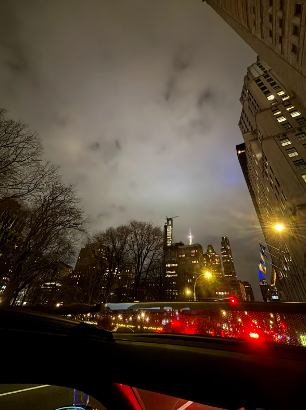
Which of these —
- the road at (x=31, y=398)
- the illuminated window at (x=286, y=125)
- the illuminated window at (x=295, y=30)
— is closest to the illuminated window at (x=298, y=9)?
the illuminated window at (x=295, y=30)

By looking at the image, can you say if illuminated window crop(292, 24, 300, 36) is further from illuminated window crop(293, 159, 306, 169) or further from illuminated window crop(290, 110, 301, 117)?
illuminated window crop(290, 110, 301, 117)

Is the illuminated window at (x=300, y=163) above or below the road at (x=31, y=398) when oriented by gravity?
above

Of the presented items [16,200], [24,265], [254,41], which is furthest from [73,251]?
[254,41]

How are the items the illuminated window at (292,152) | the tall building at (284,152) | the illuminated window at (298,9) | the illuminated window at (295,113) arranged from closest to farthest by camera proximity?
the illuminated window at (298,9), the tall building at (284,152), the illuminated window at (292,152), the illuminated window at (295,113)

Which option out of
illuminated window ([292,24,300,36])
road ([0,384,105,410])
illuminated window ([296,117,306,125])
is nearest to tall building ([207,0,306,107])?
illuminated window ([292,24,300,36])

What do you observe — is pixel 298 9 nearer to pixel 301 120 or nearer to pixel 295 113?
pixel 301 120

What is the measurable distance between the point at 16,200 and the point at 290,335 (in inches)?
585

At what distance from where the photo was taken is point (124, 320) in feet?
18.8

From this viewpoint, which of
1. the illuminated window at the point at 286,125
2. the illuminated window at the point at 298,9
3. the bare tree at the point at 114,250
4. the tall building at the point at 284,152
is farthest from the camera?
the illuminated window at the point at 286,125

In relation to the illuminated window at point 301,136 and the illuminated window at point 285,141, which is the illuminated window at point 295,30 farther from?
the illuminated window at point 301,136

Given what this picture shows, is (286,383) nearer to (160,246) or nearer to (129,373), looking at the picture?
(129,373)

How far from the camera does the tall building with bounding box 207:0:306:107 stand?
21.0 meters

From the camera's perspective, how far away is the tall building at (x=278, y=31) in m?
21.0

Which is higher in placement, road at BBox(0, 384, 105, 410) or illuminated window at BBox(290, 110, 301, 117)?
illuminated window at BBox(290, 110, 301, 117)
